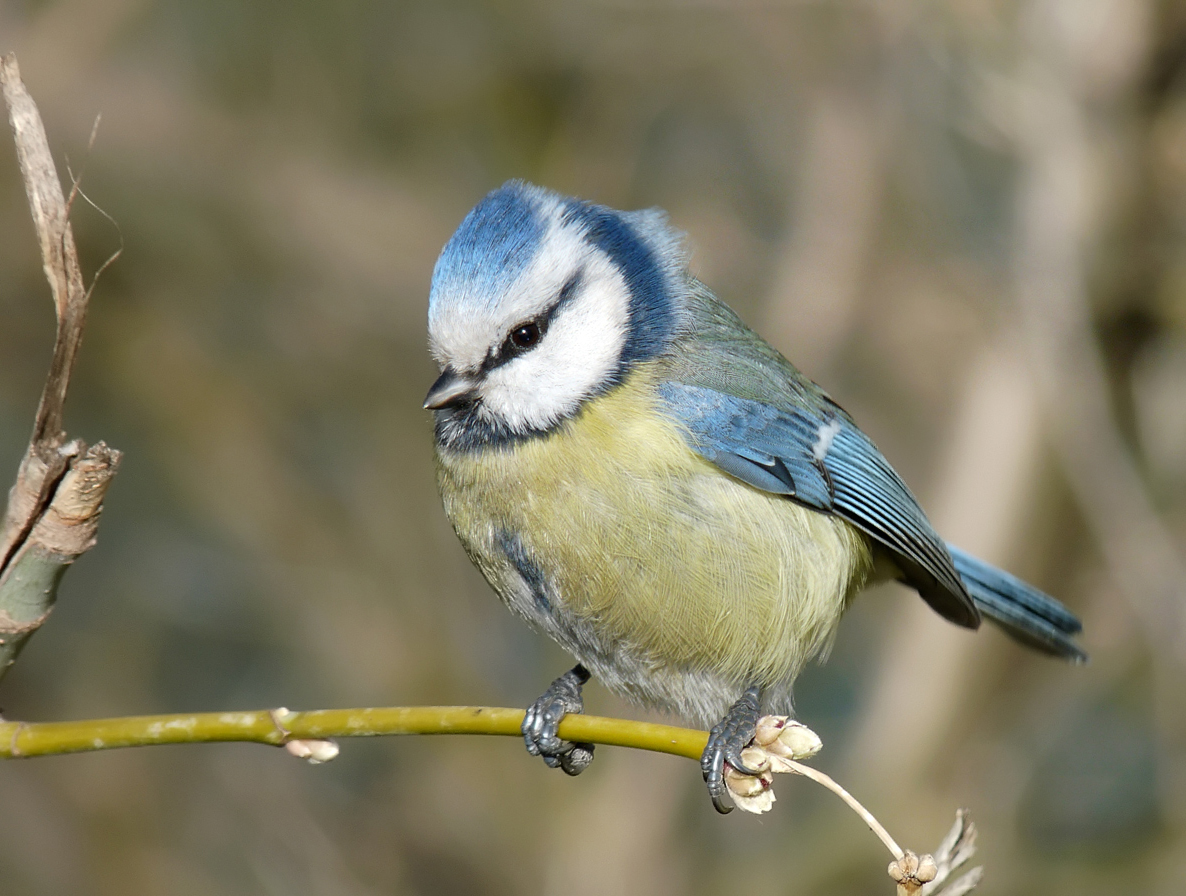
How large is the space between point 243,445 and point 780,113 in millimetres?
2268

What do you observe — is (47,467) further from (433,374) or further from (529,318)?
(433,374)

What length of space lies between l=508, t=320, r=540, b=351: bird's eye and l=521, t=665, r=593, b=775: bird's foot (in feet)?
2.02

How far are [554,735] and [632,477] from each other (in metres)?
0.49

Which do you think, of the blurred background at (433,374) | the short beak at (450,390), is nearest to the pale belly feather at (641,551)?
the short beak at (450,390)

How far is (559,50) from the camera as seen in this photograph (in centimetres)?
404

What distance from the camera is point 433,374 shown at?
14.6ft

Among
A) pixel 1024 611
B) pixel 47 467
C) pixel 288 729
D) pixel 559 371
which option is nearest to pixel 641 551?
pixel 559 371

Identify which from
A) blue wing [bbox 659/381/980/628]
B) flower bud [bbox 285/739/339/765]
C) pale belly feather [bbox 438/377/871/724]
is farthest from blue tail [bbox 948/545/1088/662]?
flower bud [bbox 285/739/339/765]

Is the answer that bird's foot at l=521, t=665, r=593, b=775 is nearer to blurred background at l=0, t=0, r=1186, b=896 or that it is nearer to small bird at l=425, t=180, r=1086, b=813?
small bird at l=425, t=180, r=1086, b=813

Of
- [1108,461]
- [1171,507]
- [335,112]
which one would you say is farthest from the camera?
[335,112]

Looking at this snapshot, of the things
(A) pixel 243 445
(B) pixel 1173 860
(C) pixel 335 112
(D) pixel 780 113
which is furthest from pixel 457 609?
(B) pixel 1173 860

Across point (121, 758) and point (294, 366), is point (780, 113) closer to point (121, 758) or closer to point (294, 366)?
point (294, 366)

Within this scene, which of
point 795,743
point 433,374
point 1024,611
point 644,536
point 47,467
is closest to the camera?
point 47,467

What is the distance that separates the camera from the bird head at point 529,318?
1882mm
